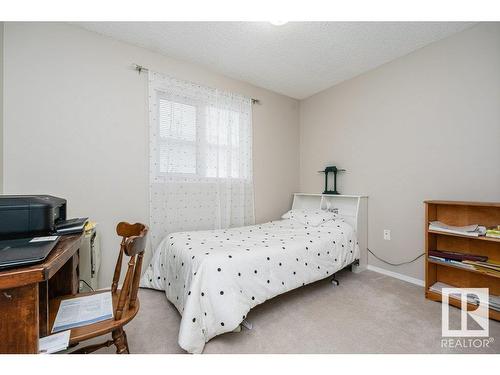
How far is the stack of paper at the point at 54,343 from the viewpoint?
77 centimetres

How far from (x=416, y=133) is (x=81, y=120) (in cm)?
336

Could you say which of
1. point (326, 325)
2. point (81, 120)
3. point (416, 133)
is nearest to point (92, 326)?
point (326, 325)

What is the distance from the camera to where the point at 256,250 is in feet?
5.61

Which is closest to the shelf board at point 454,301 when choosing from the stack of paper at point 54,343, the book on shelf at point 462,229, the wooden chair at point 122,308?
the book on shelf at point 462,229

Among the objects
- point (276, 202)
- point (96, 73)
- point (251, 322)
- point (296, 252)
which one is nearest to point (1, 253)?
point (251, 322)

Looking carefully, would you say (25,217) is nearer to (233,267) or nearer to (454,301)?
(233,267)

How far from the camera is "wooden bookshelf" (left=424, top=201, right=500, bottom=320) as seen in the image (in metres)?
1.83

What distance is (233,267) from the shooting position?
1518 mm

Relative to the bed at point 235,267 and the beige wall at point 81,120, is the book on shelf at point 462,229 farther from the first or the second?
the beige wall at point 81,120

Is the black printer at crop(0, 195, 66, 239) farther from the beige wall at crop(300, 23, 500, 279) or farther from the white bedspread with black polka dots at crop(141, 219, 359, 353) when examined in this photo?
the beige wall at crop(300, 23, 500, 279)

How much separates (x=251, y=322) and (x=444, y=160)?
2.35m

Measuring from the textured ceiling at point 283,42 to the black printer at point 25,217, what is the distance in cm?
183

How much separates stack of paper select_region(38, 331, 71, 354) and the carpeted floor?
67cm

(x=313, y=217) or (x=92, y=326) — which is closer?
(x=92, y=326)
